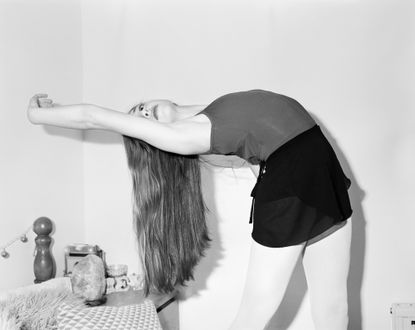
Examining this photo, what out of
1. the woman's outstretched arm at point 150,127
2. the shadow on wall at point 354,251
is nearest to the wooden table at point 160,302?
the shadow on wall at point 354,251

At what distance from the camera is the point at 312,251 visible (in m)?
1.79

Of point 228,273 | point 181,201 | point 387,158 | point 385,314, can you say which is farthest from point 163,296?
point 387,158

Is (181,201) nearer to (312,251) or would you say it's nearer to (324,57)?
(312,251)

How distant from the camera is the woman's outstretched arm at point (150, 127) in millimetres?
1626

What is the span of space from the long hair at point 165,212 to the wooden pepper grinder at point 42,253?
0.58m

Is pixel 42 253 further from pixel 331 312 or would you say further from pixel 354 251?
pixel 354 251

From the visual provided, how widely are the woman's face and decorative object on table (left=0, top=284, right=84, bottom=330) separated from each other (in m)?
0.70

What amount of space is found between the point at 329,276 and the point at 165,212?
1.96 ft

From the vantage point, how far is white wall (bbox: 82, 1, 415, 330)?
253cm

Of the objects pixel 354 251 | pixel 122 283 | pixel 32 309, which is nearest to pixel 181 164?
pixel 32 309

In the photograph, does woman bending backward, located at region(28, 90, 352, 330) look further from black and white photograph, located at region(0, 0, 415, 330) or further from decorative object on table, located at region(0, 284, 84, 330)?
decorative object on table, located at region(0, 284, 84, 330)

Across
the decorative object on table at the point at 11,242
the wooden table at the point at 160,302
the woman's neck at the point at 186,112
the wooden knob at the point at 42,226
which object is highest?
the woman's neck at the point at 186,112

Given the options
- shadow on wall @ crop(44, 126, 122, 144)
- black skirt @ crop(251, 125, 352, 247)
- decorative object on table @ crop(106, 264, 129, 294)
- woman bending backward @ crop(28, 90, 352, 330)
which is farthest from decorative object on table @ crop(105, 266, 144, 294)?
black skirt @ crop(251, 125, 352, 247)

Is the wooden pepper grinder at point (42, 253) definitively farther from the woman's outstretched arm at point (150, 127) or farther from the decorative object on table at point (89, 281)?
the woman's outstretched arm at point (150, 127)
